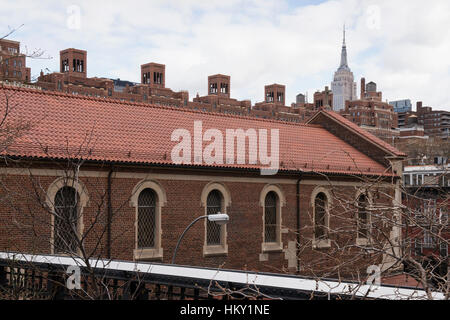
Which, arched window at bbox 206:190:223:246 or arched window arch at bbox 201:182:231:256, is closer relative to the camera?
arched window arch at bbox 201:182:231:256

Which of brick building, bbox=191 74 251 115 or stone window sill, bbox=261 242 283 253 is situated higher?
brick building, bbox=191 74 251 115

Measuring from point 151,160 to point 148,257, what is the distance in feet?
11.8

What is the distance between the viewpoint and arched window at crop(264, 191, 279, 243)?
26.8 m

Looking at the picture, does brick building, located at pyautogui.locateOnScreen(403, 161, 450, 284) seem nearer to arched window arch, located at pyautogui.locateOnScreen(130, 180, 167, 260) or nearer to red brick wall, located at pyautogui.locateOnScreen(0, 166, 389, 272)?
red brick wall, located at pyautogui.locateOnScreen(0, 166, 389, 272)

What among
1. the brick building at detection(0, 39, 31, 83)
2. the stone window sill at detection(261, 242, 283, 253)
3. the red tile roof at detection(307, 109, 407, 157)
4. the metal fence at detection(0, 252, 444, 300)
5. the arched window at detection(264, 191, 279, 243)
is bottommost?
the stone window sill at detection(261, 242, 283, 253)

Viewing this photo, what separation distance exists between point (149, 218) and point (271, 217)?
22.4ft

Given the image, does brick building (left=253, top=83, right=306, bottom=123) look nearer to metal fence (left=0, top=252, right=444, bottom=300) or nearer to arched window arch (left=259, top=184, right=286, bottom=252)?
arched window arch (left=259, top=184, right=286, bottom=252)

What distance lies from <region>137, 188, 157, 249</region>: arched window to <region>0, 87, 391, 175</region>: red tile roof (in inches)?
56.1

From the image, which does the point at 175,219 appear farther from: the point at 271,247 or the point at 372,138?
the point at 372,138

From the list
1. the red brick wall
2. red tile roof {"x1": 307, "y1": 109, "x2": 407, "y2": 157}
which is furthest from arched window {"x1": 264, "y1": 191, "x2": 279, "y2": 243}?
red tile roof {"x1": 307, "y1": 109, "x2": 407, "y2": 157}

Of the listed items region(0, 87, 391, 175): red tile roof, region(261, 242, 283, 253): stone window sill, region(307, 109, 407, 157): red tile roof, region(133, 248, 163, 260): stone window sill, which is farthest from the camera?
region(307, 109, 407, 157): red tile roof

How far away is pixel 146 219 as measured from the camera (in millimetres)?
22344

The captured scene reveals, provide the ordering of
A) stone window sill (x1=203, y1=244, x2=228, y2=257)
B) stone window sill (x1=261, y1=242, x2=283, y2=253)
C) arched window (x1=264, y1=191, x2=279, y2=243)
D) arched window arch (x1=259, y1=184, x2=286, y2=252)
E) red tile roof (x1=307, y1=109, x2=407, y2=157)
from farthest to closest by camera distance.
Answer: red tile roof (x1=307, y1=109, x2=407, y2=157) → arched window (x1=264, y1=191, x2=279, y2=243) → arched window arch (x1=259, y1=184, x2=286, y2=252) → stone window sill (x1=261, y1=242, x2=283, y2=253) → stone window sill (x1=203, y1=244, x2=228, y2=257)
